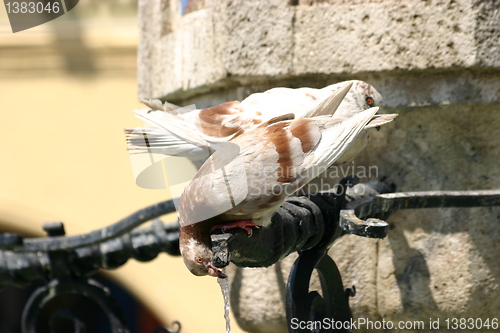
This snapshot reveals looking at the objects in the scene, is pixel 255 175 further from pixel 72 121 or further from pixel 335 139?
pixel 72 121

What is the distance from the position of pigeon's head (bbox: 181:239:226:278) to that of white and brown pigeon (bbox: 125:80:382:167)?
675 mm

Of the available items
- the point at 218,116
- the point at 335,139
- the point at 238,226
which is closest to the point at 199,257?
the point at 238,226

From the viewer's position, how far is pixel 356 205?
136 cm

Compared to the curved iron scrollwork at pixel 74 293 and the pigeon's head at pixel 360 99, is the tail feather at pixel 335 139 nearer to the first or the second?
the pigeon's head at pixel 360 99

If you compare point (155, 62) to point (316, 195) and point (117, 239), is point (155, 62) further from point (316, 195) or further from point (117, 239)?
point (316, 195)

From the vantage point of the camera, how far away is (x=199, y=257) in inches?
45.8

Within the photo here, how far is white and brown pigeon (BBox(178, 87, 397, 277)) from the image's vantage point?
119 centimetres

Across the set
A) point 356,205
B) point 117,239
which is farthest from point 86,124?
point 356,205

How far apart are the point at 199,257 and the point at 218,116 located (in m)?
0.78

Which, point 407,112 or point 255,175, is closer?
point 255,175

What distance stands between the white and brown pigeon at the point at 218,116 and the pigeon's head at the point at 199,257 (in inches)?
26.6

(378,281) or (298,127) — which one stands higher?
(298,127)

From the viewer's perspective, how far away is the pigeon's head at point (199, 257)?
1166mm

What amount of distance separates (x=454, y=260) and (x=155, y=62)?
3.91 feet
